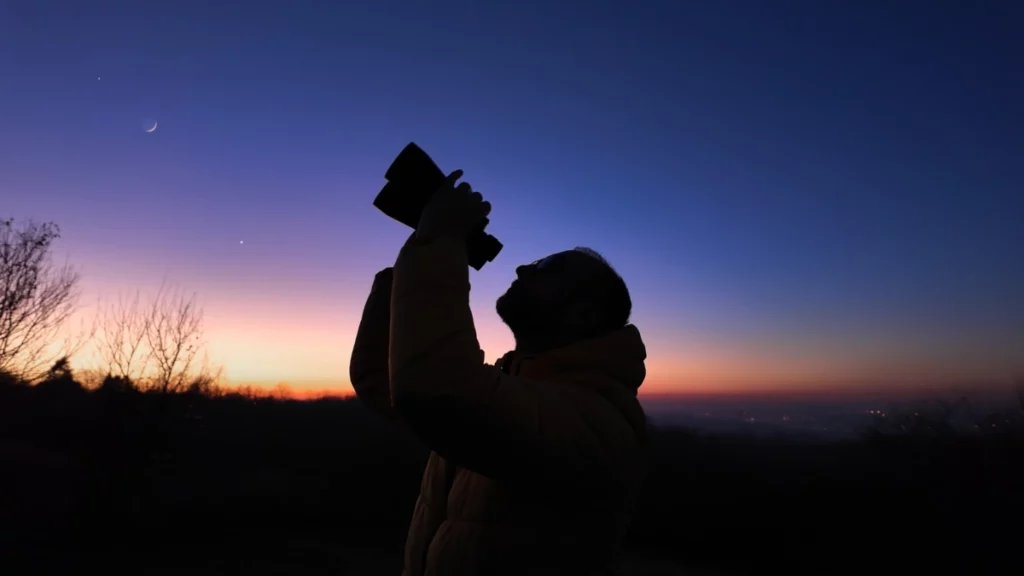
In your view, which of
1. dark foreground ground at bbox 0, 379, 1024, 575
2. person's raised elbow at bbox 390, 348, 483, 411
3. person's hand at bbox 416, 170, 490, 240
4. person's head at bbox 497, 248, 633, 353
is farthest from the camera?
dark foreground ground at bbox 0, 379, 1024, 575

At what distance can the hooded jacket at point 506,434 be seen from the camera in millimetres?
909

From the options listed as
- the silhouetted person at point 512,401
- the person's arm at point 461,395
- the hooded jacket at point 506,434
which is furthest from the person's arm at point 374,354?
the person's arm at point 461,395

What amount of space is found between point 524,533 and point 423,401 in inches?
16.3

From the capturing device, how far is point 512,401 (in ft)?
3.14

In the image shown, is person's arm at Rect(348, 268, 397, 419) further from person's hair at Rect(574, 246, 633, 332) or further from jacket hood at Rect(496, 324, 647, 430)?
person's hair at Rect(574, 246, 633, 332)

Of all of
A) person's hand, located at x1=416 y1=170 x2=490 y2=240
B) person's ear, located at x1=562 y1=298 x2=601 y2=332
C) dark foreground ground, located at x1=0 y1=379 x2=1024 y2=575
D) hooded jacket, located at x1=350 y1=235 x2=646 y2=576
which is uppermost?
person's hand, located at x1=416 y1=170 x2=490 y2=240

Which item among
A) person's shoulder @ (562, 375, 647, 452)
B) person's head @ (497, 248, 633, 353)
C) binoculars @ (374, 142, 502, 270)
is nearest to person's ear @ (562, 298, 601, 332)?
person's head @ (497, 248, 633, 353)

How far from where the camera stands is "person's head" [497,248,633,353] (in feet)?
4.70

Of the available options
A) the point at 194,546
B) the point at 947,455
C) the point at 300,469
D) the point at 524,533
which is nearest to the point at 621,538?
the point at 524,533

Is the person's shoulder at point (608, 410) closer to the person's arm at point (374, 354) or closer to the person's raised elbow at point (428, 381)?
the person's raised elbow at point (428, 381)

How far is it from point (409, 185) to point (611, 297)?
0.63 meters

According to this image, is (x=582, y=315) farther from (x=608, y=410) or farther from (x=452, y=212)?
(x=452, y=212)

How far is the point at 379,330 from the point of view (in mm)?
1521

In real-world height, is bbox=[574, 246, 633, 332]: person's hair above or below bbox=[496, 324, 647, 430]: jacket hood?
above
